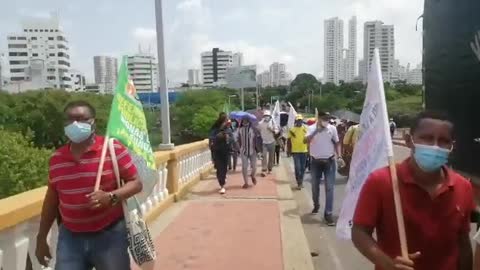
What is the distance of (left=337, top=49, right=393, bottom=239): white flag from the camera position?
2939 millimetres

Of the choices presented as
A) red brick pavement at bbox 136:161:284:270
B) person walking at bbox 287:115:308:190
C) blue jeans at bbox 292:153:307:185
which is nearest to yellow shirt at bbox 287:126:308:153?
person walking at bbox 287:115:308:190

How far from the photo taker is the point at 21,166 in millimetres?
31031

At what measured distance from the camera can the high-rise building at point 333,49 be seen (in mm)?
145875

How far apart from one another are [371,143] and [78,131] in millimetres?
1688

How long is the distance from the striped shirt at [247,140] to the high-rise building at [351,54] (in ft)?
372

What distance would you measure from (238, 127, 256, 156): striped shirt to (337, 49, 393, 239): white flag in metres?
8.13

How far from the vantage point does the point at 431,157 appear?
238 cm

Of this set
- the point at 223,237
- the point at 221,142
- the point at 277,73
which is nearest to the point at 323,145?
the point at 223,237

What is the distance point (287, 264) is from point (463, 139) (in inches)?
82.7

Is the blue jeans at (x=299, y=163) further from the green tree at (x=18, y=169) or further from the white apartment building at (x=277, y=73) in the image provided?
the white apartment building at (x=277, y=73)

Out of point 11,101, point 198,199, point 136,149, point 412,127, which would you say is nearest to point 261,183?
point 198,199

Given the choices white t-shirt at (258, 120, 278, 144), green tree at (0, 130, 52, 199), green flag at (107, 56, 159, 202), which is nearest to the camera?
green flag at (107, 56, 159, 202)

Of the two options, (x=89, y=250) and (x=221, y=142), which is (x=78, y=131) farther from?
(x=221, y=142)

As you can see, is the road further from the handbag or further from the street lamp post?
the handbag
